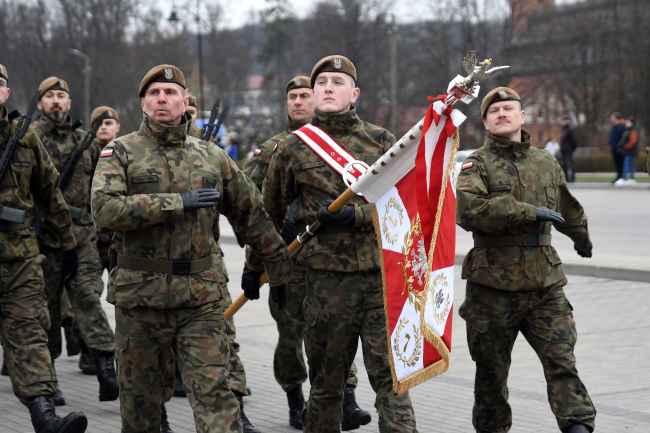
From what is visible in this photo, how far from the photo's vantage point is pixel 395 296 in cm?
472

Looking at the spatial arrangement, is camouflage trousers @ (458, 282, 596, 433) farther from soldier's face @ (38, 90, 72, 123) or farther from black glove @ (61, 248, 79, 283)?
soldier's face @ (38, 90, 72, 123)

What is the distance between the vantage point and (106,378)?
22.8 ft

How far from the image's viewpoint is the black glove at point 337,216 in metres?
4.90

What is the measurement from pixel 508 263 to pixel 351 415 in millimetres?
1529

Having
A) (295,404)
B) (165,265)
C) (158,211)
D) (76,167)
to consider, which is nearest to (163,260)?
(165,265)

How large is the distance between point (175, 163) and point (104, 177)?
335mm

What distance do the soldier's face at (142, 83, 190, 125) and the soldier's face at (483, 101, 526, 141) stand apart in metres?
1.73

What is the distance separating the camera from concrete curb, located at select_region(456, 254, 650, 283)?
11188 mm

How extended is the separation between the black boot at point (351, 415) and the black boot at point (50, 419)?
1.58 m

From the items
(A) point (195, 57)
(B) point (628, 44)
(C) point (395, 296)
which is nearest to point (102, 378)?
(C) point (395, 296)

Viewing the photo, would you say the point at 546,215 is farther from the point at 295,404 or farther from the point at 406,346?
the point at 295,404

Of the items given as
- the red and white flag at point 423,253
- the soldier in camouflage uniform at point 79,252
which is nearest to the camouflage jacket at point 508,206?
the red and white flag at point 423,253

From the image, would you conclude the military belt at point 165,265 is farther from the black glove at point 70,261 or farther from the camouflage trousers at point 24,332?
the black glove at point 70,261

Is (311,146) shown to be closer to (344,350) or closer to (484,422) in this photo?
(344,350)
